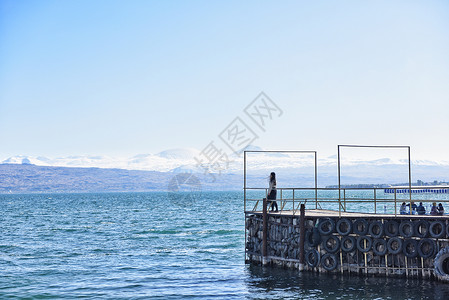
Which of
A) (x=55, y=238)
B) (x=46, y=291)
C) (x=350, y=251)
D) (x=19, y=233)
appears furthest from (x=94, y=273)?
(x=19, y=233)

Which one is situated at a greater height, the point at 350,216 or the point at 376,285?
the point at 350,216

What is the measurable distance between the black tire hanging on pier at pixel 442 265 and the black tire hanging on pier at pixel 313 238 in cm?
536

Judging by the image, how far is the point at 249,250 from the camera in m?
31.0

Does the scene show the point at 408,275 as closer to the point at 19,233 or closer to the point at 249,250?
the point at 249,250

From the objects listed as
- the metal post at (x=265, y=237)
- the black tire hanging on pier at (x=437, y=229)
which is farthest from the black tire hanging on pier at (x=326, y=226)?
the black tire hanging on pier at (x=437, y=229)

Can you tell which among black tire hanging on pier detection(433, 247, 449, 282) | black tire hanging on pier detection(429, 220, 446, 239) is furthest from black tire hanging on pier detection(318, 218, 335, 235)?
black tire hanging on pier detection(433, 247, 449, 282)

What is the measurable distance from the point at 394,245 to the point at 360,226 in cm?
181

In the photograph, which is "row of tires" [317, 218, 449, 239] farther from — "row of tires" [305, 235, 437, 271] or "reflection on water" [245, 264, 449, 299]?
"reflection on water" [245, 264, 449, 299]

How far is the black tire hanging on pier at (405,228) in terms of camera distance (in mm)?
24406

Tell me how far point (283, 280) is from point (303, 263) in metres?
1.41

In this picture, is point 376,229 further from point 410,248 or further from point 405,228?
point 410,248

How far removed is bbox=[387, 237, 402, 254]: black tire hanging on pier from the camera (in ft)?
80.0

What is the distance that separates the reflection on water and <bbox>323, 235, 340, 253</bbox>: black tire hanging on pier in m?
1.23

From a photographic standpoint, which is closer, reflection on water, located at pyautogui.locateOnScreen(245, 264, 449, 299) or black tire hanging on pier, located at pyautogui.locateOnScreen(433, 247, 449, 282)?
reflection on water, located at pyautogui.locateOnScreen(245, 264, 449, 299)
